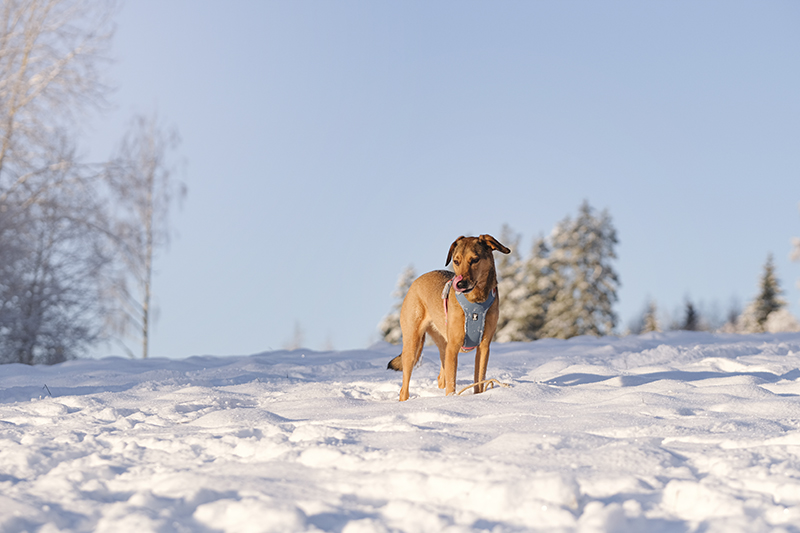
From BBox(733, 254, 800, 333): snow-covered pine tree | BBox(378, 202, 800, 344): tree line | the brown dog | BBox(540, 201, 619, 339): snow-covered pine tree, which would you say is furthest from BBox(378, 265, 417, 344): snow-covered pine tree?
the brown dog

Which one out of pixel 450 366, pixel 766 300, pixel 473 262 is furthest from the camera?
pixel 766 300

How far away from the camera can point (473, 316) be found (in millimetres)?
4812

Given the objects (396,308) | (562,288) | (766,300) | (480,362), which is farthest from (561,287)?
(480,362)

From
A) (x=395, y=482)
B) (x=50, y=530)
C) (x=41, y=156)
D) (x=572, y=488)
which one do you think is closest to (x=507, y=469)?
(x=572, y=488)

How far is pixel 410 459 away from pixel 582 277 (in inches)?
1107

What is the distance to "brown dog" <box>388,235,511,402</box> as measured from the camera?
15.5 ft

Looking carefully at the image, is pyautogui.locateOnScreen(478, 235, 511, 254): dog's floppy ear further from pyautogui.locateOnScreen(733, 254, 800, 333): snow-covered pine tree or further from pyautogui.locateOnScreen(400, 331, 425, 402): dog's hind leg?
pyautogui.locateOnScreen(733, 254, 800, 333): snow-covered pine tree

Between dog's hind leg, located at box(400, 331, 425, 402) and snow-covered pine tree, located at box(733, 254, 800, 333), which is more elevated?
snow-covered pine tree, located at box(733, 254, 800, 333)

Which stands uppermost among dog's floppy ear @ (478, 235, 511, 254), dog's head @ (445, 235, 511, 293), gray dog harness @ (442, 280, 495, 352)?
dog's floppy ear @ (478, 235, 511, 254)

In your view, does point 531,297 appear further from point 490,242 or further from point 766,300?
point 490,242

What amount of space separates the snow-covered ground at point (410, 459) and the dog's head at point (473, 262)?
33.5 inches

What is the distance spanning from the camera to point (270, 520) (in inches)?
95.9

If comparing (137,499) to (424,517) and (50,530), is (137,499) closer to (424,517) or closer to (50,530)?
(50,530)

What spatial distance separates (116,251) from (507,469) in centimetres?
1553
